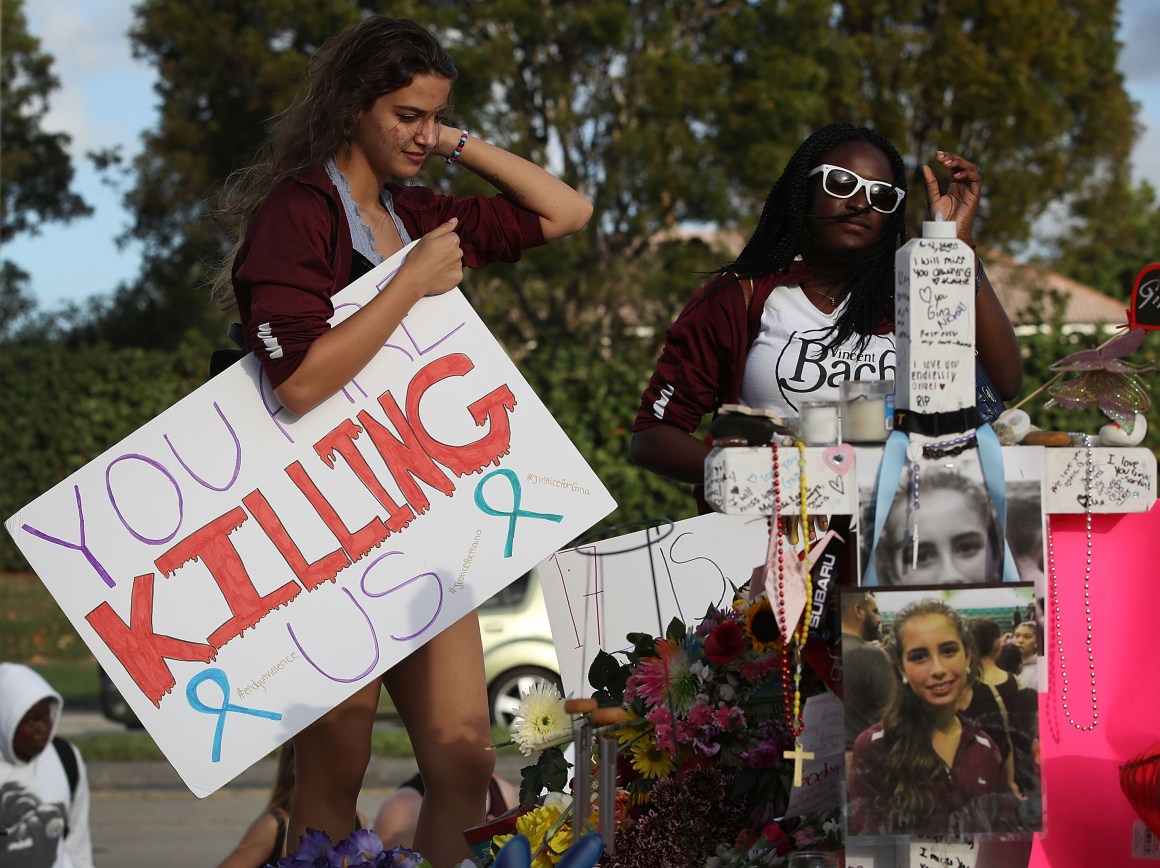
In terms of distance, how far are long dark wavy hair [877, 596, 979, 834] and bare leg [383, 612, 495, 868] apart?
121cm

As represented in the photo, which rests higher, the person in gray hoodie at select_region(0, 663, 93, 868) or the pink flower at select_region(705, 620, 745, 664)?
the pink flower at select_region(705, 620, 745, 664)

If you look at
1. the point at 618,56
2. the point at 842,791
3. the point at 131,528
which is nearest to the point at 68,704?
the point at 618,56

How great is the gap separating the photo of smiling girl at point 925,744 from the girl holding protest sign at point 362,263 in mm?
1237

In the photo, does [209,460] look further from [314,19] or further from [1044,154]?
[1044,154]

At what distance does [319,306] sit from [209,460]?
1.29 feet

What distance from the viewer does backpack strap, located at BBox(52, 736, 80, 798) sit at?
524 cm

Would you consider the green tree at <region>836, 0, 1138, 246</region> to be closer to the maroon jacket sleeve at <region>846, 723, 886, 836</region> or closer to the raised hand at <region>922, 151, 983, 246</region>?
the raised hand at <region>922, 151, 983, 246</region>

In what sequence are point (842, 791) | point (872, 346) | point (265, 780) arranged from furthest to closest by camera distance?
point (265, 780), point (872, 346), point (842, 791)

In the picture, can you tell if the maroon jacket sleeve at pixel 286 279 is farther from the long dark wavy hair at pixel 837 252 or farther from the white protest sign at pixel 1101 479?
the white protest sign at pixel 1101 479

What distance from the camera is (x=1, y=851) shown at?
4883 millimetres

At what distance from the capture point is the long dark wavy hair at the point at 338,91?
9.68ft

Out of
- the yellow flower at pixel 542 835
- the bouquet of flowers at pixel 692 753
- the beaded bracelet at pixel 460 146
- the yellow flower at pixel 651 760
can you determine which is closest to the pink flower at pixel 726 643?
the bouquet of flowers at pixel 692 753

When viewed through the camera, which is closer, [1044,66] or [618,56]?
[618,56]

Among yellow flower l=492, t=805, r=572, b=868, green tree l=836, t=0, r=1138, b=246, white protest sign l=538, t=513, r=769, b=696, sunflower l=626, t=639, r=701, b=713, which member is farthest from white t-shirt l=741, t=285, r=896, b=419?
green tree l=836, t=0, r=1138, b=246
